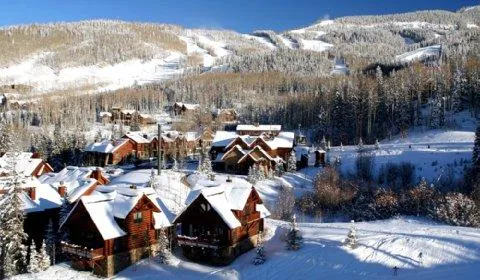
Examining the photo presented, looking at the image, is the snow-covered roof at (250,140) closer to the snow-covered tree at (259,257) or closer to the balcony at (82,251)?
the snow-covered tree at (259,257)

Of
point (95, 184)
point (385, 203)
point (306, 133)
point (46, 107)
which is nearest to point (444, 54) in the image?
point (306, 133)

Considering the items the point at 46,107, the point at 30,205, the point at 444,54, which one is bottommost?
the point at 30,205

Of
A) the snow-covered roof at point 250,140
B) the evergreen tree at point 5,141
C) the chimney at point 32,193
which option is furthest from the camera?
the snow-covered roof at point 250,140

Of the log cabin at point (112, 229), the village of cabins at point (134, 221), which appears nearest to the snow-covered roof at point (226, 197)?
the village of cabins at point (134, 221)

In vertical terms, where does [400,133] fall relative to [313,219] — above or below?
above

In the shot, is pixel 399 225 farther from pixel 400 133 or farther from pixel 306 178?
pixel 400 133

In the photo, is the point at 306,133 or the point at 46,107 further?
the point at 46,107

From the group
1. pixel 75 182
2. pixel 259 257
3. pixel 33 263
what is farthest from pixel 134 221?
pixel 75 182
